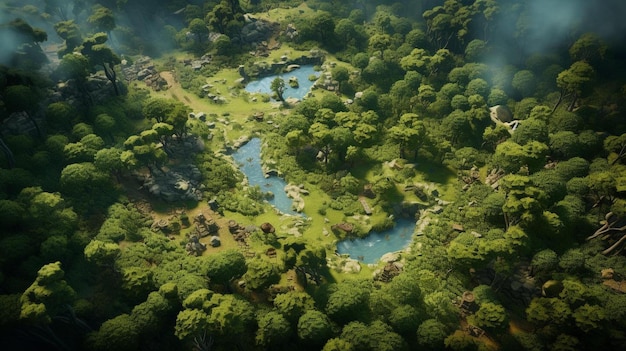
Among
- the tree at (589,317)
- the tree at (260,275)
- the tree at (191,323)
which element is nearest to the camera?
Result: the tree at (191,323)

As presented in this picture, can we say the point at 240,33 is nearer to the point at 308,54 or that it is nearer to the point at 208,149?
the point at 308,54

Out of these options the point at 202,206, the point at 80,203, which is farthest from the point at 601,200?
the point at 80,203

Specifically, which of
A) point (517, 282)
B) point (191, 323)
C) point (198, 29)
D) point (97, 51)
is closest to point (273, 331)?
point (191, 323)

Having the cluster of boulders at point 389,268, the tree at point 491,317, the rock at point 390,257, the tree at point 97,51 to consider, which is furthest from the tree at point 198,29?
the tree at point 491,317

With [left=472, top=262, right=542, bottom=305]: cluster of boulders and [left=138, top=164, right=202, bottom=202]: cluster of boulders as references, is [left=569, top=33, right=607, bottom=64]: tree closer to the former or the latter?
[left=472, top=262, right=542, bottom=305]: cluster of boulders

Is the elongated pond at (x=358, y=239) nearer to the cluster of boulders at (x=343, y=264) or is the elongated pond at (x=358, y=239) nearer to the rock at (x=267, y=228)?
the cluster of boulders at (x=343, y=264)
